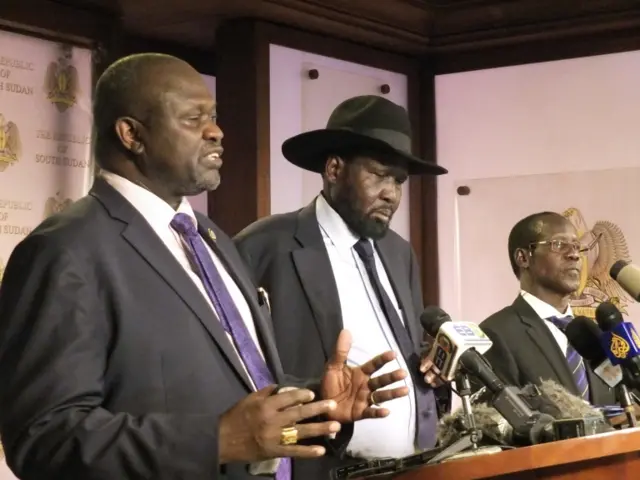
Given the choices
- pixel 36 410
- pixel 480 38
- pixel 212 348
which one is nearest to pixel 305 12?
pixel 480 38

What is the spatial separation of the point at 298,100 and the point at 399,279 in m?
1.13

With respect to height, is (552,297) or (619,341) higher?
(552,297)

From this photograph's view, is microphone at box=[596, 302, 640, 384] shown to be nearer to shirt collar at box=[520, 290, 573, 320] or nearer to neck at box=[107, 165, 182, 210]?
neck at box=[107, 165, 182, 210]

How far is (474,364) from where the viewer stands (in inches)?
73.3

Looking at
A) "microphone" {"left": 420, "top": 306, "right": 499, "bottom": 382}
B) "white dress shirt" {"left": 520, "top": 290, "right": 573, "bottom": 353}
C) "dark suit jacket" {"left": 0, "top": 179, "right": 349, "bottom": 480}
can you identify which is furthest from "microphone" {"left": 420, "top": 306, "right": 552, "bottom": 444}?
"white dress shirt" {"left": 520, "top": 290, "right": 573, "bottom": 353}

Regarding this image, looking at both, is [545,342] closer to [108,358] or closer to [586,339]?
[586,339]

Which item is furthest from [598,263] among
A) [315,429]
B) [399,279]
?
[315,429]

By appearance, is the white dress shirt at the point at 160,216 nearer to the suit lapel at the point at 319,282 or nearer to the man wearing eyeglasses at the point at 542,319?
the suit lapel at the point at 319,282

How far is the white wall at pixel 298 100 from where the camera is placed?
3564 millimetres

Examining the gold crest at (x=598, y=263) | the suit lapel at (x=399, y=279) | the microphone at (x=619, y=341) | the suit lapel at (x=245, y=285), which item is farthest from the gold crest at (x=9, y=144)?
the gold crest at (x=598, y=263)

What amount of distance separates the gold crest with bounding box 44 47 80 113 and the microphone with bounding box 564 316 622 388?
1.76m

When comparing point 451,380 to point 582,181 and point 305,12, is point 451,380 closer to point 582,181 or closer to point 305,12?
point 305,12

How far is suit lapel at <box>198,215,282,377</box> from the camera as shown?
1821 millimetres

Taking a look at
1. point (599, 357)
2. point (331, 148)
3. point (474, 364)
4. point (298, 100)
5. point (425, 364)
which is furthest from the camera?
point (298, 100)
